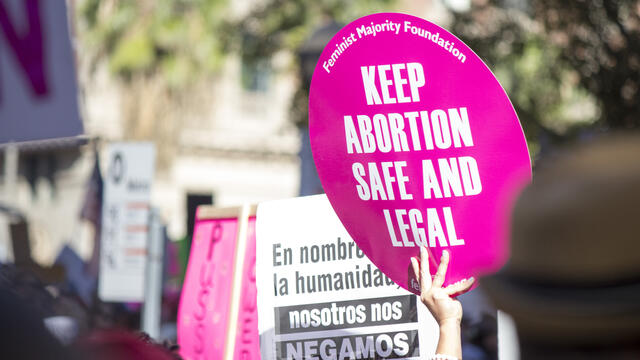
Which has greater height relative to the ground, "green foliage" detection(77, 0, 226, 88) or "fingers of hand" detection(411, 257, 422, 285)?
"green foliage" detection(77, 0, 226, 88)

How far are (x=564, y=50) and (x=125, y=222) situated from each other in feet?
16.7

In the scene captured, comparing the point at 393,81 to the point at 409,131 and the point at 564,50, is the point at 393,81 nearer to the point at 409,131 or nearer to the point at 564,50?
the point at 409,131

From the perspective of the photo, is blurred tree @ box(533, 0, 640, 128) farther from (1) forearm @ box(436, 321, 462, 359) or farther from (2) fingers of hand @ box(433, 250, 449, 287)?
(1) forearm @ box(436, 321, 462, 359)

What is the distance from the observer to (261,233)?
4.01 metres

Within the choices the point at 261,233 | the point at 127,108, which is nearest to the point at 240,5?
the point at 127,108

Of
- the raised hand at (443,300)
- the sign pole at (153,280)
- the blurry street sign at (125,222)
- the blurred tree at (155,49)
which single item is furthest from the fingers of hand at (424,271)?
the blurred tree at (155,49)

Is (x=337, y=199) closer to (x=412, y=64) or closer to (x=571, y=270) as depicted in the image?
(x=412, y=64)

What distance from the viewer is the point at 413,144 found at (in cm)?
301

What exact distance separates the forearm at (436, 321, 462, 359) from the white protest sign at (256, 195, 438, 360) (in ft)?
3.23

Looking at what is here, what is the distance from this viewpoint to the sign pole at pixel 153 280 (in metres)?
7.84

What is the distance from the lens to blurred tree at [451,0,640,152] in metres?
10.6

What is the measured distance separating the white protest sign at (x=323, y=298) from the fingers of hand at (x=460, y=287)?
807 millimetres

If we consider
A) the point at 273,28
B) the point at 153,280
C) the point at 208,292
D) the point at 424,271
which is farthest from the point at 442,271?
the point at 273,28

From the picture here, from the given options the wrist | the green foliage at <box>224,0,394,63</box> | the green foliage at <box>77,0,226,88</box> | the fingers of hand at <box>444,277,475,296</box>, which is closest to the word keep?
the fingers of hand at <box>444,277,475,296</box>
